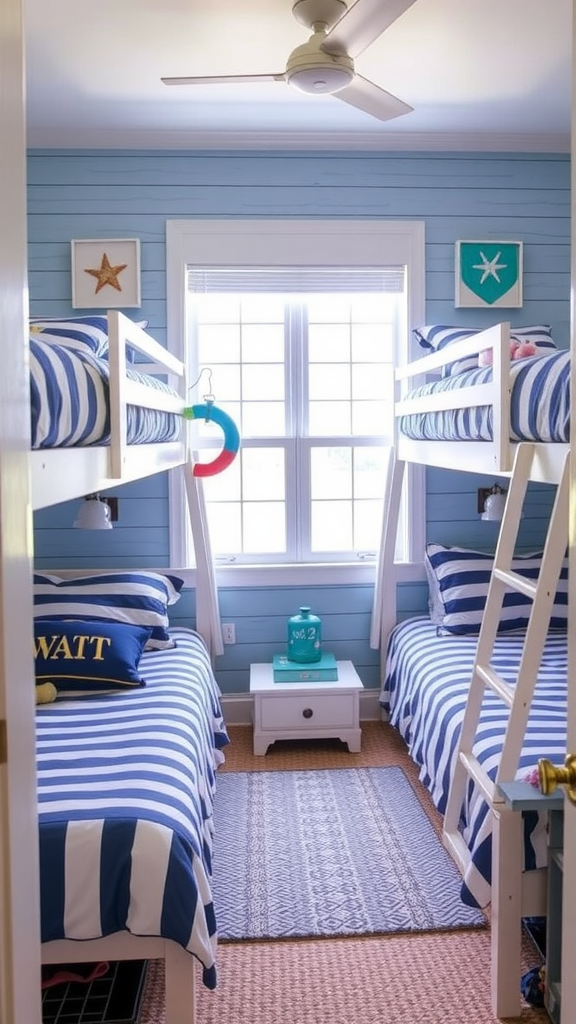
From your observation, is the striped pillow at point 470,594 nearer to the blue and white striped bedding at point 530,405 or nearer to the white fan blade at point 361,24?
the blue and white striped bedding at point 530,405

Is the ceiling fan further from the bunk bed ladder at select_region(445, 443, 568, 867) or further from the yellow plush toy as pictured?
the yellow plush toy

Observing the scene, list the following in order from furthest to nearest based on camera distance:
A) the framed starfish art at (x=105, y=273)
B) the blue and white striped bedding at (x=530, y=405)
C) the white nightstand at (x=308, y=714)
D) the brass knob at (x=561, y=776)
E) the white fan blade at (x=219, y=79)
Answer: the framed starfish art at (x=105, y=273), the white nightstand at (x=308, y=714), the white fan blade at (x=219, y=79), the blue and white striped bedding at (x=530, y=405), the brass knob at (x=561, y=776)

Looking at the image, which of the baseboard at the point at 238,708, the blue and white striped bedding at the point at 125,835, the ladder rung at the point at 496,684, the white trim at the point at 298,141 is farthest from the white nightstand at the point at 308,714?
the white trim at the point at 298,141

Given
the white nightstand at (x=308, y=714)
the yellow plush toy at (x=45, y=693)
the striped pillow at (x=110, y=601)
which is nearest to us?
the yellow plush toy at (x=45, y=693)

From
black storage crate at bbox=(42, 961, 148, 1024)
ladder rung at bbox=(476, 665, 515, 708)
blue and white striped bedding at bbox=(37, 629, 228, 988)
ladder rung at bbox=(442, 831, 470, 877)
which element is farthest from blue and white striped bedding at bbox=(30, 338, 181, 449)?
ladder rung at bbox=(442, 831, 470, 877)

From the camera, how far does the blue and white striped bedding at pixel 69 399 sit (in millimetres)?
1481

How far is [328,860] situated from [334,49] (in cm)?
235

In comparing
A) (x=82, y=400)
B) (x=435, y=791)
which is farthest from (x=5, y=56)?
(x=435, y=791)

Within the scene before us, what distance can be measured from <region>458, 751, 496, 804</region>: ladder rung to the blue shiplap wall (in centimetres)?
168

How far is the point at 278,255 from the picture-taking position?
3867mm

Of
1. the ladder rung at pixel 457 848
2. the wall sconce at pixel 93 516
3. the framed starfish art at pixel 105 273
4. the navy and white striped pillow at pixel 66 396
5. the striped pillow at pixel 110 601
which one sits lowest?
the ladder rung at pixel 457 848

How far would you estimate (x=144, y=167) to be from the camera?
382 centimetres

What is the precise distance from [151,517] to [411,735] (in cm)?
150

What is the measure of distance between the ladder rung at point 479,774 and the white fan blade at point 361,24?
1853mm
